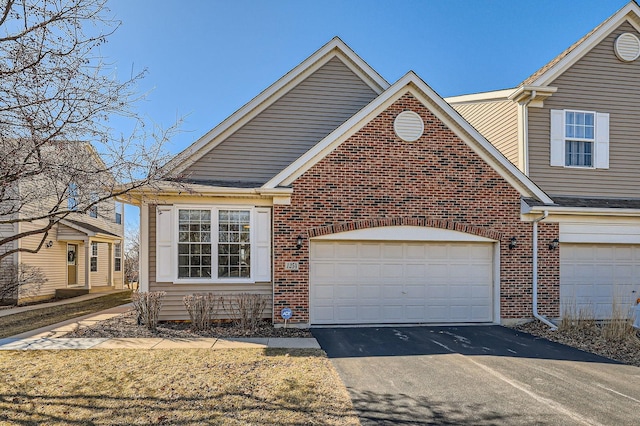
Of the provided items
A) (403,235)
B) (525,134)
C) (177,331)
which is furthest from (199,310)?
(525,134)

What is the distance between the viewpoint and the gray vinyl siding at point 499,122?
41.3ft

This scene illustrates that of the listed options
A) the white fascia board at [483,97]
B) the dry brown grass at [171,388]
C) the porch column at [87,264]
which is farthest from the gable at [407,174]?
the porch column at [87,264]

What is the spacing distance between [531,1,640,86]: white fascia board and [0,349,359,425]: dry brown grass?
1094 cm

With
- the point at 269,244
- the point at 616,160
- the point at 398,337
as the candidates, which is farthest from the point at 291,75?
the point at 616,160

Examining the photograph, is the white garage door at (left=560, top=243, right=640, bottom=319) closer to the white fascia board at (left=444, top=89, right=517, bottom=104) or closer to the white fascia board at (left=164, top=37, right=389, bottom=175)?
the white fascia board at (left=444, top=89, right=517, bottom=104)

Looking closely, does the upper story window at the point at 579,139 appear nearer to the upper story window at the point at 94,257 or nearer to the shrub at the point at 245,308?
the shrub at the point at 245,308

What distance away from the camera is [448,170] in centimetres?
1041

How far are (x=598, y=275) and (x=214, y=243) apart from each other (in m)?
10.6

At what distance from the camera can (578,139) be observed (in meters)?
12.2

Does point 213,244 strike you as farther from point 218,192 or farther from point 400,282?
point 400,282

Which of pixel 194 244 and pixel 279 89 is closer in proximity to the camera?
pixel 194 244

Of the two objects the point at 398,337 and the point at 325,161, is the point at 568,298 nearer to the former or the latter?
the point at 398,337

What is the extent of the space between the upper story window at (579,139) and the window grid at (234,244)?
30.9 feet

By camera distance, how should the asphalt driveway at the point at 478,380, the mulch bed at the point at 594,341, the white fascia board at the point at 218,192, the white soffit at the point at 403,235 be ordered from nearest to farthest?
the asphalt driveway at the point at 478,380
the mulch bed at the point at 594,341
the white fascia board at the point at 218,192
the white soffit at the point at 403,235
